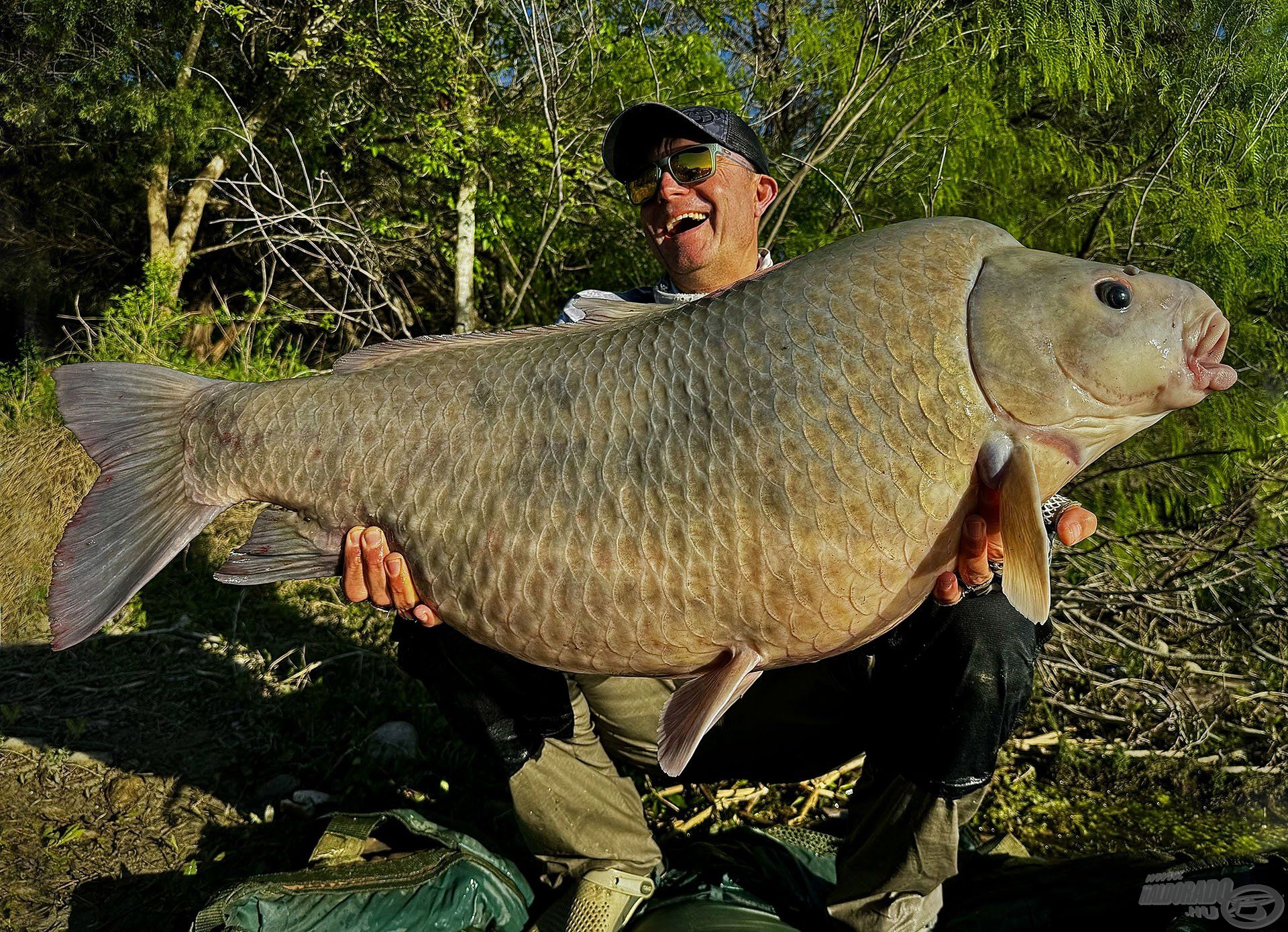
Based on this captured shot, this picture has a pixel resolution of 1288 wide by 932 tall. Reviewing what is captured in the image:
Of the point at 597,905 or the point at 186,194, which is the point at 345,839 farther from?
the point at 186,194

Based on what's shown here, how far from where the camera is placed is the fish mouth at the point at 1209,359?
132cm

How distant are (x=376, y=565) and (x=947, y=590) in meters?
1.04

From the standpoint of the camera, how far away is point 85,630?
1.66 m

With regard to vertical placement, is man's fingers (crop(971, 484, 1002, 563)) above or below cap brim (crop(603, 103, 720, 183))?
below

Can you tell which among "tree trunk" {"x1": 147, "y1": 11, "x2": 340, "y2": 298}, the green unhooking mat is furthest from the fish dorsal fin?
"tree trunk" {"x1": 147, "y1": 11, "x2": 340, "y2": 298}

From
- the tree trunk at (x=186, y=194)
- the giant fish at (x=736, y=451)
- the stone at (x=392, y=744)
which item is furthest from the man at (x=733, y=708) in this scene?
the tree trunk at (x=186, y=194)

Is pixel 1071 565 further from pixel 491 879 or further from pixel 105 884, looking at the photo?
pixel 105 884

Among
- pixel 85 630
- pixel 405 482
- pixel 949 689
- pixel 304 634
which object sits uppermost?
pixel 405 482

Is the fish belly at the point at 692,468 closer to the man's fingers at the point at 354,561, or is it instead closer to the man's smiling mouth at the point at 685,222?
the man's fingers at the point at 354,561

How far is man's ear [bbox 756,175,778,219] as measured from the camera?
2.48 metres

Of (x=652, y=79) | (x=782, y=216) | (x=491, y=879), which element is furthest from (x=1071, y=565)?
(x=652, y=79)

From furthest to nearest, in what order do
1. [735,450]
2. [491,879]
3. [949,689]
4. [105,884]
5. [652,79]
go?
1. [652,79]
2. [105,884]
3. [491,879]
4. [949,689]
5. [735,450]

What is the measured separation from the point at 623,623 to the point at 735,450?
34 centimetres

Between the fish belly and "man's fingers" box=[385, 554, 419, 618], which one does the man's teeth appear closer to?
the fish belly
